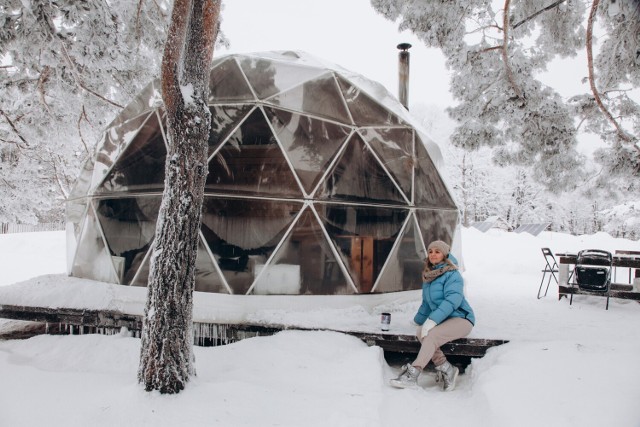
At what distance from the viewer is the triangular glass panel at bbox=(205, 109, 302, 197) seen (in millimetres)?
5340

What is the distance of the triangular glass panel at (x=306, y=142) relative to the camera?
556cm

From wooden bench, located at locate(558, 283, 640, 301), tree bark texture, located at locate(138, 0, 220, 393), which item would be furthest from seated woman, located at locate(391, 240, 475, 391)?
wooden bench, located at locate(558, 283, 640, 301)

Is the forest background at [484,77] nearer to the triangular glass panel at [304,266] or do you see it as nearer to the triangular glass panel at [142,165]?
the triangular glass panel at [142,165]

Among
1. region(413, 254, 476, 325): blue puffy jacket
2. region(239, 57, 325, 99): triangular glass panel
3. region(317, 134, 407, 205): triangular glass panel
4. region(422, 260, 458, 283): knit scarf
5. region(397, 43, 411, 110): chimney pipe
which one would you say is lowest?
region(413, 254, 476, 325): blue puffy jacket

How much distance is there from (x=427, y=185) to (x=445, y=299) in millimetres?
2785

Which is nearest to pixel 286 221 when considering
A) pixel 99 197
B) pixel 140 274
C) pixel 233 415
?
pixel 140 274

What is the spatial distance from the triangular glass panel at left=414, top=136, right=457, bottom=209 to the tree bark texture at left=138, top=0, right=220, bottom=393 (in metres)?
3.98

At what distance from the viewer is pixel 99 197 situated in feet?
20.2

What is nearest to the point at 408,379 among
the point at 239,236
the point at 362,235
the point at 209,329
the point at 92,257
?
the point at 362,235

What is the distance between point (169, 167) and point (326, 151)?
9.26 feet

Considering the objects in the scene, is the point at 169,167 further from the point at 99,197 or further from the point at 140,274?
the point at 99,197

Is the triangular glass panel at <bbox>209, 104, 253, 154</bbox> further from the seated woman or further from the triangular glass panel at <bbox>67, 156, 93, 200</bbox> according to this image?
the seated woman

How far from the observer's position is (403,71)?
33.3 feet

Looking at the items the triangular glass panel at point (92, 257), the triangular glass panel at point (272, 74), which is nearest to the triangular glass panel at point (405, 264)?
the triangular glass panel at point (272, 74)
